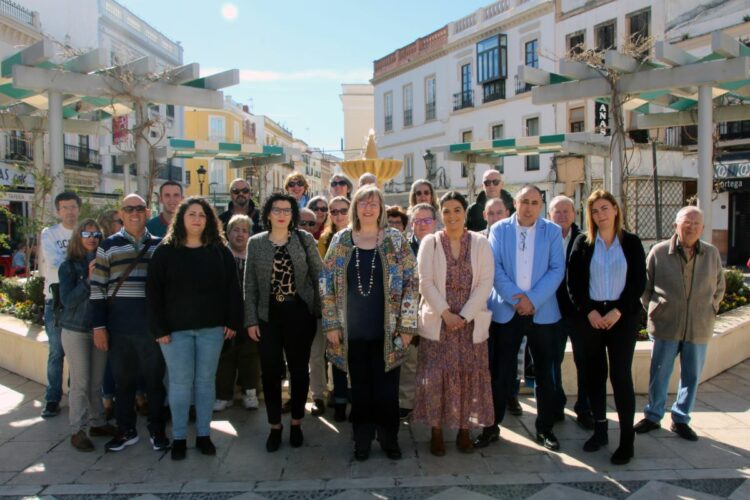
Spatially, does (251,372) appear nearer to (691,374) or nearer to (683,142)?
(691,374)

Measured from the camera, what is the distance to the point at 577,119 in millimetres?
22859

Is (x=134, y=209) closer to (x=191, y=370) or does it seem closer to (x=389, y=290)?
(x=191, y=370)

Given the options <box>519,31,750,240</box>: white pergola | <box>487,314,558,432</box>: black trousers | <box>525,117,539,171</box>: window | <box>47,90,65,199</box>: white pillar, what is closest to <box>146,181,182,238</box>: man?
<box>47,90,65,199</box>: white pillar

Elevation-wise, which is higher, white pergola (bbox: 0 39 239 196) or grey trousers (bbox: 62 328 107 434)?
white pergola (bbox: 0 39 239 196)

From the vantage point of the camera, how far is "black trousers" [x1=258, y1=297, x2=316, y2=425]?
164 inches

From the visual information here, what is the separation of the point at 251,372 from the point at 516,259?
2.39m

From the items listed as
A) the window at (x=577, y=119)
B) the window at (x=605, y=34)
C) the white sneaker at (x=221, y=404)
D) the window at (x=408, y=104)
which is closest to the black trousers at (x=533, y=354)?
the white sneaker at (x=221, y=404)

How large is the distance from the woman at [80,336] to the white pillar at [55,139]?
2.99 metres

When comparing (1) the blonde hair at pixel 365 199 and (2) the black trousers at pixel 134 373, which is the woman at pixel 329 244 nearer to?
(1) the blonde hair at pixel 365 199

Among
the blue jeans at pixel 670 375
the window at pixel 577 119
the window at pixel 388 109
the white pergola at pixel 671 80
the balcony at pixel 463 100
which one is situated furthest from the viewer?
the window at pixel 388 109

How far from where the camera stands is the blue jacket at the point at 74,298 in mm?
4332

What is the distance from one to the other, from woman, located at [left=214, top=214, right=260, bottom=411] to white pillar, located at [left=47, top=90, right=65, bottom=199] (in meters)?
3.19

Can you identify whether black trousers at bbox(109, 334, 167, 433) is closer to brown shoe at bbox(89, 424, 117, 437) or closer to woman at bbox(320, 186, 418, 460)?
brown shoe at bbox(89, 424, 117, 437)

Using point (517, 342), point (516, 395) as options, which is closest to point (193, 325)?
point (517, 342)
